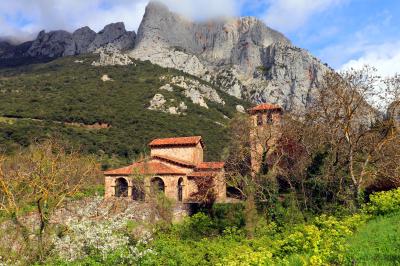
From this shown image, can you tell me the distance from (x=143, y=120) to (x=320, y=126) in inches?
2369

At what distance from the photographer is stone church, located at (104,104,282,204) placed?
3403 cm

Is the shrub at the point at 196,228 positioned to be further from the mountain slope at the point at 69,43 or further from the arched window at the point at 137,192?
the mountain slope at the point at 69,43

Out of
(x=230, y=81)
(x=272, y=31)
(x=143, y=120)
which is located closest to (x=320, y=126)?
(x=143, y=120)

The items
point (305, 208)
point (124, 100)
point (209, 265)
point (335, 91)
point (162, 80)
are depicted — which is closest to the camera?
point (209, 265)

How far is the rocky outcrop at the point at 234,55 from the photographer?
4884 inches

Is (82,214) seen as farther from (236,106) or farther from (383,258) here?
(236,106)

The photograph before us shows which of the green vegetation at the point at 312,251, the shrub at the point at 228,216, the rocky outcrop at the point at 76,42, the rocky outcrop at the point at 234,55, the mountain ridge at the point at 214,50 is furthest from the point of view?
the rocky outcrop at the point at 76,42

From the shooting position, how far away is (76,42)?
138 m

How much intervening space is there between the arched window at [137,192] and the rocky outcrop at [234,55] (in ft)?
274

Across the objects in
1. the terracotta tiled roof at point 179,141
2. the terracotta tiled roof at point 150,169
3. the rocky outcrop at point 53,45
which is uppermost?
the rocky outcrop at point 53,45

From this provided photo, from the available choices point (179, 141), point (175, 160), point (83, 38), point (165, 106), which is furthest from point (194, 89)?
point (175, 160)

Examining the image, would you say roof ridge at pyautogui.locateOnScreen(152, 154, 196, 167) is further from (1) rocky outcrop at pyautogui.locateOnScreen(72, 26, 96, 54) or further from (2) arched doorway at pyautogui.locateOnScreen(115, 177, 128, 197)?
(1) rocky outcrop at pyautogui.locateOnScreen(72, 26, 96, 54)

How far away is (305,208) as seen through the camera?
78.9 feet

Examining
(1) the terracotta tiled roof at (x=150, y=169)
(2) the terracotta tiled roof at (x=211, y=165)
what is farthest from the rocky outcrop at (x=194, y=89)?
(1) the terracotta tiled roof at (x=150, y=169)
